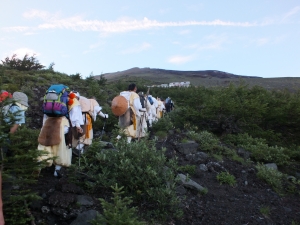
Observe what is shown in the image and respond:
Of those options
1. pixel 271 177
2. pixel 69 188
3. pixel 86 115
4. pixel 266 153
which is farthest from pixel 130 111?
pixel 266 153

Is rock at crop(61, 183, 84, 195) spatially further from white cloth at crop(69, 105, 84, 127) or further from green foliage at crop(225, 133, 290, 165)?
green foliage at crop(225, 133, 290, 165)

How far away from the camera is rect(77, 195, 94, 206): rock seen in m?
5.03

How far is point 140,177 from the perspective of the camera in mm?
5547

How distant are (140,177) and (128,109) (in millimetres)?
3453

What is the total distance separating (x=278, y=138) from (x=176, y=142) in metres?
5.81

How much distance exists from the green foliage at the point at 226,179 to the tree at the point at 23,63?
15.2 metres

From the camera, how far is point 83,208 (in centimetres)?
493

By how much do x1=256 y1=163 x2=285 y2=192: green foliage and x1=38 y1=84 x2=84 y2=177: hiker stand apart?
5256 millimetres

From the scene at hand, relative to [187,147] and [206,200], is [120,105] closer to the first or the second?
[187,147]

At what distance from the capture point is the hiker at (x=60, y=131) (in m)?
5.85

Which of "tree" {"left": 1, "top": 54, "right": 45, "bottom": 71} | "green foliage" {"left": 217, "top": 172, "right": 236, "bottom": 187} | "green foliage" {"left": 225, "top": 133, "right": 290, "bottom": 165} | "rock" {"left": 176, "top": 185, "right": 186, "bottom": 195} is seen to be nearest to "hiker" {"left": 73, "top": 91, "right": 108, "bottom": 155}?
"rock" {"left": 176, "top": 185, "right": 186, "bottom": 195}

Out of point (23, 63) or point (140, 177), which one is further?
point (23, 63)

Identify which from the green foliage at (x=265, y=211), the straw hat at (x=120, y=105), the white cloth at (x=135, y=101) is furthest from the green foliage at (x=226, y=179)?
the straw hat at (x=120, y=105)

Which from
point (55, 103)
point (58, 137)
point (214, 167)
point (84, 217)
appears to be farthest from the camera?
point (214, 167)
